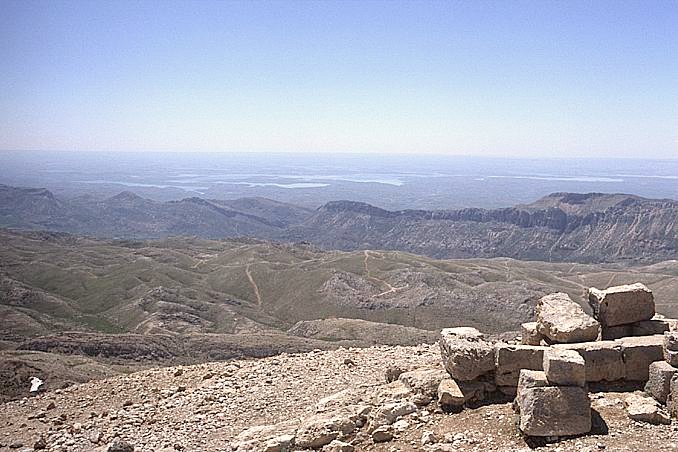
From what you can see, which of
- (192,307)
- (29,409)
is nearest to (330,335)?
(192,307)

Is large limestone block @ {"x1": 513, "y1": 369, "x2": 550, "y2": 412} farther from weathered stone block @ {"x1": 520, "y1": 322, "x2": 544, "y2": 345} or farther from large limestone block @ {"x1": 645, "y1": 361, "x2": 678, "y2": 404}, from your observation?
weathered stone block @ {"x1": 520, "y1": 322, "x2": 544, "y2": 345}

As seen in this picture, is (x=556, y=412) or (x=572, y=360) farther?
(x=572, y=360)

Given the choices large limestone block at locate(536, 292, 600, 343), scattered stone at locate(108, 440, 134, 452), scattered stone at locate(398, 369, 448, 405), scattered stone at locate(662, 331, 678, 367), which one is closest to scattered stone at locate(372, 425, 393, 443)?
scattered stone at locate(398, 369, 448, 405)

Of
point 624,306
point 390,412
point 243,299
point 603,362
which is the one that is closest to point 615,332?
point 624,306

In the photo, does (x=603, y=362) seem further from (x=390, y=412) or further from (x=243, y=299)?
(x=243, y=299)

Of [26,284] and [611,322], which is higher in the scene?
[611,322]

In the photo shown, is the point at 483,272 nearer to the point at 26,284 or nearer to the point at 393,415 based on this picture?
the point at 26,284
